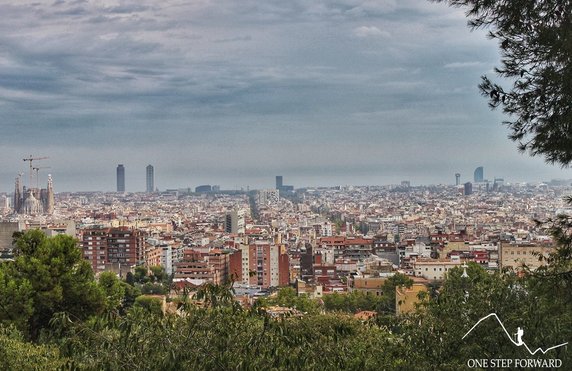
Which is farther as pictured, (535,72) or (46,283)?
(46,283)

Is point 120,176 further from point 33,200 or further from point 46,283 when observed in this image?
point 46,283

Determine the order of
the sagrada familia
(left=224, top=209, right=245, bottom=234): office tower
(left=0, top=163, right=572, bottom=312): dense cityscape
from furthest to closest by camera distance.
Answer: the sagrada familia → (left=224, top=209, right=245, bottom=234): office tower → (left=0, top=163, right=572, bottom=312): dense cityscape

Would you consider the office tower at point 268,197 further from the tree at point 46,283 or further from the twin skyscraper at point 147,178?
the tree at point 46,283

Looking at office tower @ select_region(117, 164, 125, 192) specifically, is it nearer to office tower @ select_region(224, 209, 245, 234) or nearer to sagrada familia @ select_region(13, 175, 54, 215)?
sagrada familia @ select_region(13, 175, 54, 215)

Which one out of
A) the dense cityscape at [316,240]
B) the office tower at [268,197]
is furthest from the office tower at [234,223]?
the office tower at [268,197]

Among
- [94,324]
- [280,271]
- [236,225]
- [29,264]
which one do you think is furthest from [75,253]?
[236,225]

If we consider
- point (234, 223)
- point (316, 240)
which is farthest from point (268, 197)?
point (316, 240)

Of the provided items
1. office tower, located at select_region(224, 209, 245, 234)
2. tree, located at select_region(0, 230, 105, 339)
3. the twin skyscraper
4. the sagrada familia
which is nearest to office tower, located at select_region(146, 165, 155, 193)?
the twin skyscraper
